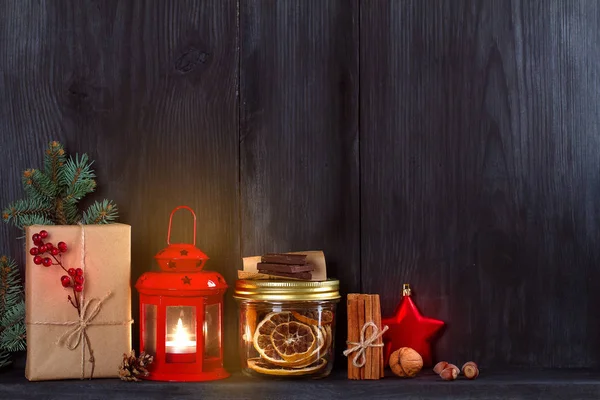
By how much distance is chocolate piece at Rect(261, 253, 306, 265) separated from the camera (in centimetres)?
163

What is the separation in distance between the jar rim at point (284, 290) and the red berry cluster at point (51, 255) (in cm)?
34

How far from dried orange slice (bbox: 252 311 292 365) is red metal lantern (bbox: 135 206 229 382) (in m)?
0.11

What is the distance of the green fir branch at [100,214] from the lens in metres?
1.72

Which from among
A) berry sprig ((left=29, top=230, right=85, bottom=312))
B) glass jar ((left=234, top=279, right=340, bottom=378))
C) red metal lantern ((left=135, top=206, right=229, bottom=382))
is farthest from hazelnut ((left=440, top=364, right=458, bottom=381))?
berry sprig ((left=29, top=230, right=85, bottom=312))

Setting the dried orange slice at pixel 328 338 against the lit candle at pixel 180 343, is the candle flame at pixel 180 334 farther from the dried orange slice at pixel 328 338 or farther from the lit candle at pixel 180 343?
the dried orange slice at pixel 328 338

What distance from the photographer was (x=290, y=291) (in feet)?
5.27

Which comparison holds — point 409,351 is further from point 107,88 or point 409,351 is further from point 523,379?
point 107,88

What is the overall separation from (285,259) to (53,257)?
479 mm

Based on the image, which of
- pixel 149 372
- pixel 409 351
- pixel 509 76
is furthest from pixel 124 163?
pixel 509 76

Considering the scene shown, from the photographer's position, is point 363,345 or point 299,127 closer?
point 363,345

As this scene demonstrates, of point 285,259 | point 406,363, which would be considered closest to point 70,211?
point 285,259

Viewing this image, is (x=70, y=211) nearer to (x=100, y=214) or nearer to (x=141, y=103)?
(x=100, y=214)

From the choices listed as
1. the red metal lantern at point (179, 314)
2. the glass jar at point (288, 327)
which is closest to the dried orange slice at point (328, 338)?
the glass jar at point (288, 327)

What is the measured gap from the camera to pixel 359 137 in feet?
5.90
